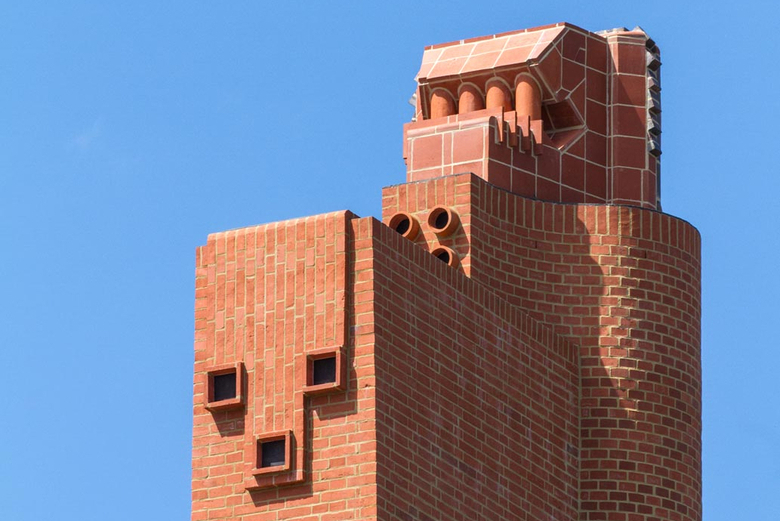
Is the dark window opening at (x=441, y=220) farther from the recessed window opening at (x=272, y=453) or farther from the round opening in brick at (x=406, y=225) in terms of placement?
the recessed window opening at (x=272, y=453)

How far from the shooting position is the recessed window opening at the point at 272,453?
1673 inches

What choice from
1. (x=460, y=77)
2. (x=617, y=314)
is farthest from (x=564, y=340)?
(x=460, y=77)

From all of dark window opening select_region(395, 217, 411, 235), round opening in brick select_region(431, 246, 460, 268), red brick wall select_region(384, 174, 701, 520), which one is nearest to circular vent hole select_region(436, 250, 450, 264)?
round opening in brick select_region(431, 246, 460, 268)

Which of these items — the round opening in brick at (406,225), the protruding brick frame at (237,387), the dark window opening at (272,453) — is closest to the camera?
the dark window opening at (272,453)

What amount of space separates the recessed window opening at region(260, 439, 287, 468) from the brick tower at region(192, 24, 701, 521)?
29 millimetres

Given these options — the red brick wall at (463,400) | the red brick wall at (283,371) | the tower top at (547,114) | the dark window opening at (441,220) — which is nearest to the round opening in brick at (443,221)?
the dark window opening at (441,220)

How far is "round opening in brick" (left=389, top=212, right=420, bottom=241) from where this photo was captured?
48.0 meters

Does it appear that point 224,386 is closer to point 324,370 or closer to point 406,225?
point 324,370

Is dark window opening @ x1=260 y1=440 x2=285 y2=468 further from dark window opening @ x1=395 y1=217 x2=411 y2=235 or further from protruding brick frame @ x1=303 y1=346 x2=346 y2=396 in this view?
dark window opening @ x1=395 y1=217 x2=411 y2=235

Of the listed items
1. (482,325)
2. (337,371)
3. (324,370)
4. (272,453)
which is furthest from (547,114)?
(272,453)

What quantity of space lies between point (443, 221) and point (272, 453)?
6.77 m

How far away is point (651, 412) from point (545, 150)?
501 cm

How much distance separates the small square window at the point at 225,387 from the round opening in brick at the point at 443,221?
583 centimetres

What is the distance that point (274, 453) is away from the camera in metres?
42.6
